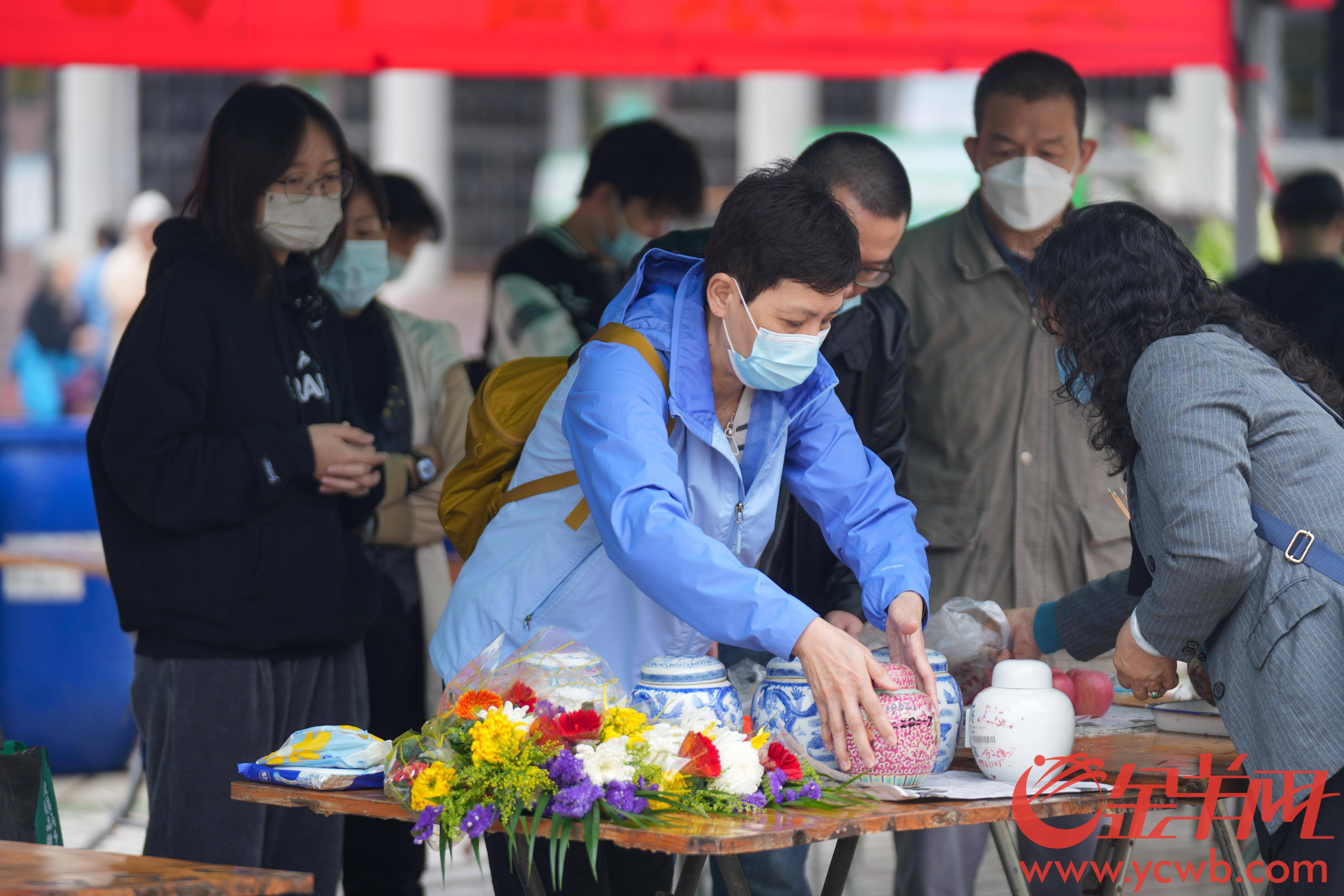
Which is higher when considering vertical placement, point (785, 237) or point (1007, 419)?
point (785, 237)

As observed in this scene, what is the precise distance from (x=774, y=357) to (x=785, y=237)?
188mm

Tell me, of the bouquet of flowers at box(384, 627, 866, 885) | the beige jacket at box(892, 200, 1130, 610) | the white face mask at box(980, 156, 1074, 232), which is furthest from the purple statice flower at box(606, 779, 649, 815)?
the white face mask at box(980, 156, 1074, 232)

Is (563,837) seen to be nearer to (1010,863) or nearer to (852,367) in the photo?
(1010,863)

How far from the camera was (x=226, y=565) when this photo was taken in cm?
281

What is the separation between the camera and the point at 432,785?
1980mm

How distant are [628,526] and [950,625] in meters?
0.81

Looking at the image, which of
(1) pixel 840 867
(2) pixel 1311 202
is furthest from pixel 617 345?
(2) pixel 1311 202

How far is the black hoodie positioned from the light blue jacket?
0.51 meters

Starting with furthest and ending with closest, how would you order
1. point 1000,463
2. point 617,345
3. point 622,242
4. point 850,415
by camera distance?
point 622,242, point 1000,463, point 850,415, point 617,345

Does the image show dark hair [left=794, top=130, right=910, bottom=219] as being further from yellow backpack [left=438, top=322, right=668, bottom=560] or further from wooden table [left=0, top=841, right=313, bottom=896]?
wooden table [left=0, top=841, right=313, bottom=896]

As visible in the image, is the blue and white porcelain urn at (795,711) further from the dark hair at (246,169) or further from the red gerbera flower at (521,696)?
the dark hair at (246,169)

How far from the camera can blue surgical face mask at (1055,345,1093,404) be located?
7.64ft

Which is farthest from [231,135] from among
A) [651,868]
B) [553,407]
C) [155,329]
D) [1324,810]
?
[1324,810]

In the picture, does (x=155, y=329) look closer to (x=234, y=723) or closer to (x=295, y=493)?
(x=295, y=493)
